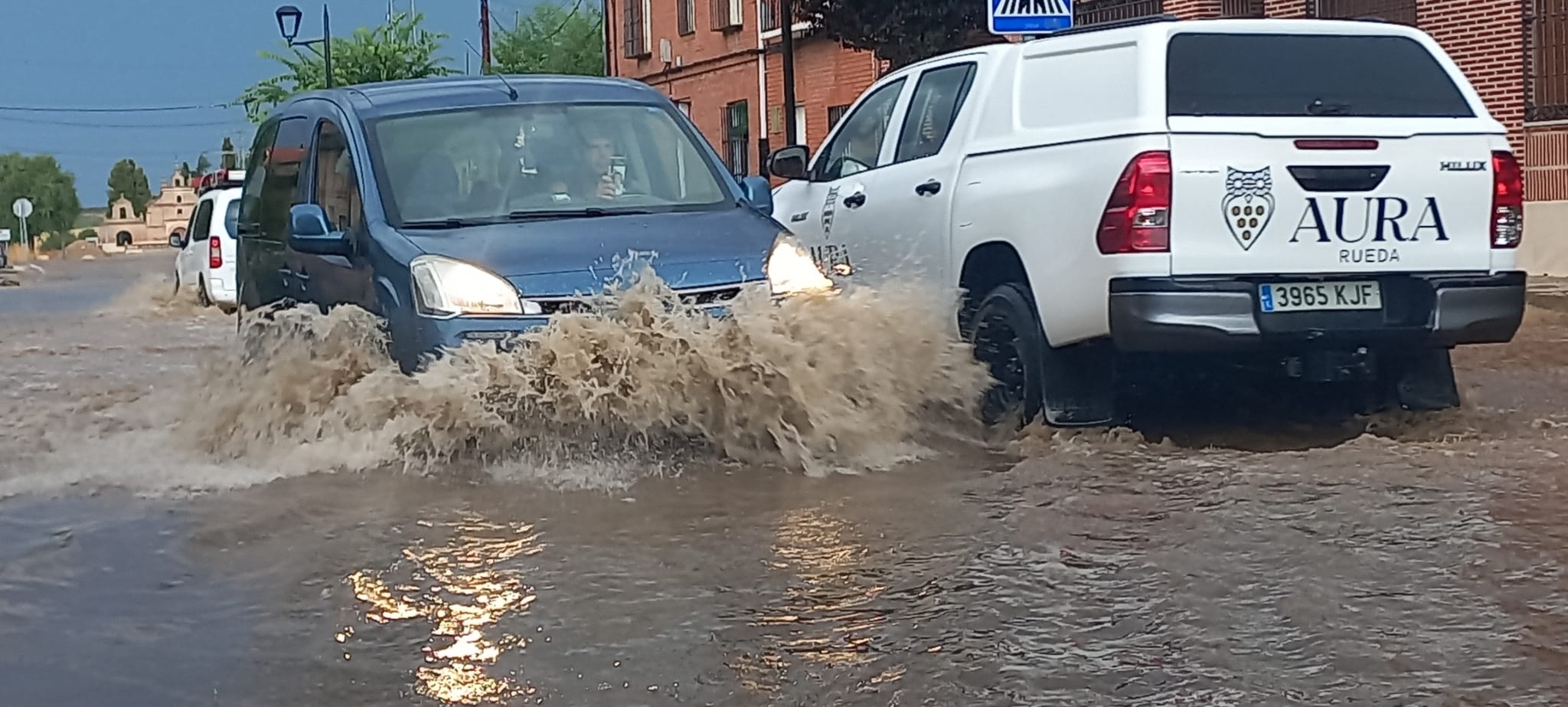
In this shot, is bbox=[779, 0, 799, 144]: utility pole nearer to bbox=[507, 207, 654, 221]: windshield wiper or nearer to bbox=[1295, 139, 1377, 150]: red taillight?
bbox=[507, 207, 654, 221]: windshield wiper

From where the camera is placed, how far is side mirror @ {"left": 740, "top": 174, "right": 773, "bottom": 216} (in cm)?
869

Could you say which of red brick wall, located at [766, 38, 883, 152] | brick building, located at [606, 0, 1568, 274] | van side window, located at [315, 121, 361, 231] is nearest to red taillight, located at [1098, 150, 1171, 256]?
van side window, located at [315, 121, 361, 231]

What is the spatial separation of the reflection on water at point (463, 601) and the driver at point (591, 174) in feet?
6.95

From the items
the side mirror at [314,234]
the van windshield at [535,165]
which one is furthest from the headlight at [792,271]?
the side mirror at [314,234]

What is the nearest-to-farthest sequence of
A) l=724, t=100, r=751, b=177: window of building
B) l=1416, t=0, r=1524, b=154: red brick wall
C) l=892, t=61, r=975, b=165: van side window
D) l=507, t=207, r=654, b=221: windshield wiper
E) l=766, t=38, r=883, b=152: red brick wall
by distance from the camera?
l=507, t=207, r=654, b=221: windshield wiper → l=892, t=61, r=975, b=165: van side window → l=1416, t=0, r=1524, b=154: red brick wall → l=766, t=38, r=883, b=152: red brick wall → l=724, t=100, r=751, b=177: window of building

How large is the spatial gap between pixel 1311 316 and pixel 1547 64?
39.4 ft

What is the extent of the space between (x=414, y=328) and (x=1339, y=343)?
3.54m

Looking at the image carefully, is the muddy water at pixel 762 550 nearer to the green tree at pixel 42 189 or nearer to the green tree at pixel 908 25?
the green tree at pixel 908 25

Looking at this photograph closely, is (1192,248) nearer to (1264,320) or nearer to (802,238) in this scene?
(1264,320)

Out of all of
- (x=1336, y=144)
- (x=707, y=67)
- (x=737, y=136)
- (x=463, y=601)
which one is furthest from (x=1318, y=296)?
(x=707, y=67)

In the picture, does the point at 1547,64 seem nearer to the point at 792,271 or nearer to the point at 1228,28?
the point at 1228,28

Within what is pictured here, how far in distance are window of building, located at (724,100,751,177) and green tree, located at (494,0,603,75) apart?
2035cm

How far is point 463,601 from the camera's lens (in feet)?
17.5

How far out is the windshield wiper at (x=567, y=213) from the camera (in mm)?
8047
